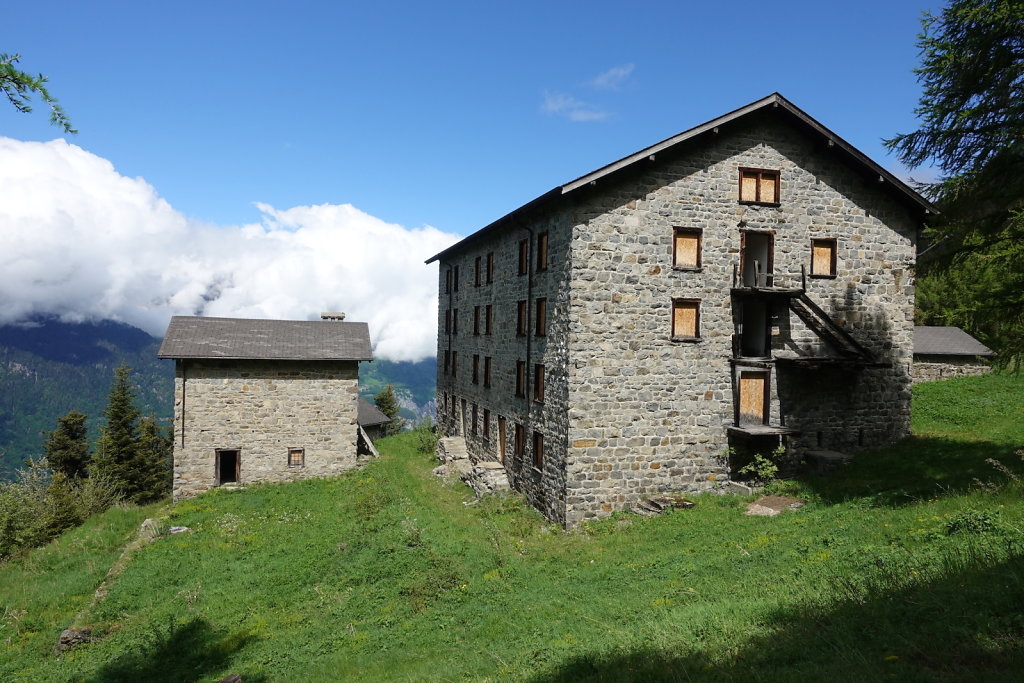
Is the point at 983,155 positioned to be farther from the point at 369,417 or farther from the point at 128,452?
the point at 128,452

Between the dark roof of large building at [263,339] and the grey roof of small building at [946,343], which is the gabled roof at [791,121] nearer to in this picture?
the dark roof of large building at [263,339]

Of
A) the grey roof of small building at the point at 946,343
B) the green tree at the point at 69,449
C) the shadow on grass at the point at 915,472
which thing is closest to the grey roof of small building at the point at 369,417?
the green tree at the point at 69,449

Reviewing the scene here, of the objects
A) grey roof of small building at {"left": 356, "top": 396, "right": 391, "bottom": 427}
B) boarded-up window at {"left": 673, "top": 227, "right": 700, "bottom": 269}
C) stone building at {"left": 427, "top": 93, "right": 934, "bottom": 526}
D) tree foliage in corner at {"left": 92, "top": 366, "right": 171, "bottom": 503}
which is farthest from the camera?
grey roof of small building at {"left": 356, "top": 396, "right": 391, "bottom": 427}

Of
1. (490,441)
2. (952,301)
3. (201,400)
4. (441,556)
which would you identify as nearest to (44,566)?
(201,400)

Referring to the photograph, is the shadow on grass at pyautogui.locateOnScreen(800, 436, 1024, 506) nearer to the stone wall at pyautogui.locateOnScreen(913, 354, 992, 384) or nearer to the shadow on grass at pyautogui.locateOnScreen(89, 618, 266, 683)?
the shadow on grass at pyautogui.locateOnScreen(89, 618, 266, 683)

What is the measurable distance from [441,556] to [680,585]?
6.91 metres

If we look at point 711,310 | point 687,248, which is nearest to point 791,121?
point 687,248

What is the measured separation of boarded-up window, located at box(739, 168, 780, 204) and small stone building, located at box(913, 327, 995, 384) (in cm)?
2568

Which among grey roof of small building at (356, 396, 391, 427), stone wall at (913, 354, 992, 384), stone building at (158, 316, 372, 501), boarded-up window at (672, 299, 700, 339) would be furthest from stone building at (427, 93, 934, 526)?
grey roof of small building at (356, 396, 391, 427)

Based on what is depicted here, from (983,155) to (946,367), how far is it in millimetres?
29193

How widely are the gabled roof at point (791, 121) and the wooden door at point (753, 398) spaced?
7456mm

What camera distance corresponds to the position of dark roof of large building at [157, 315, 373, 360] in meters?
27.8

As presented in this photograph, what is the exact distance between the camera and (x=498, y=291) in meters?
26.2

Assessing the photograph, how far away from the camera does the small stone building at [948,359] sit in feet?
124
